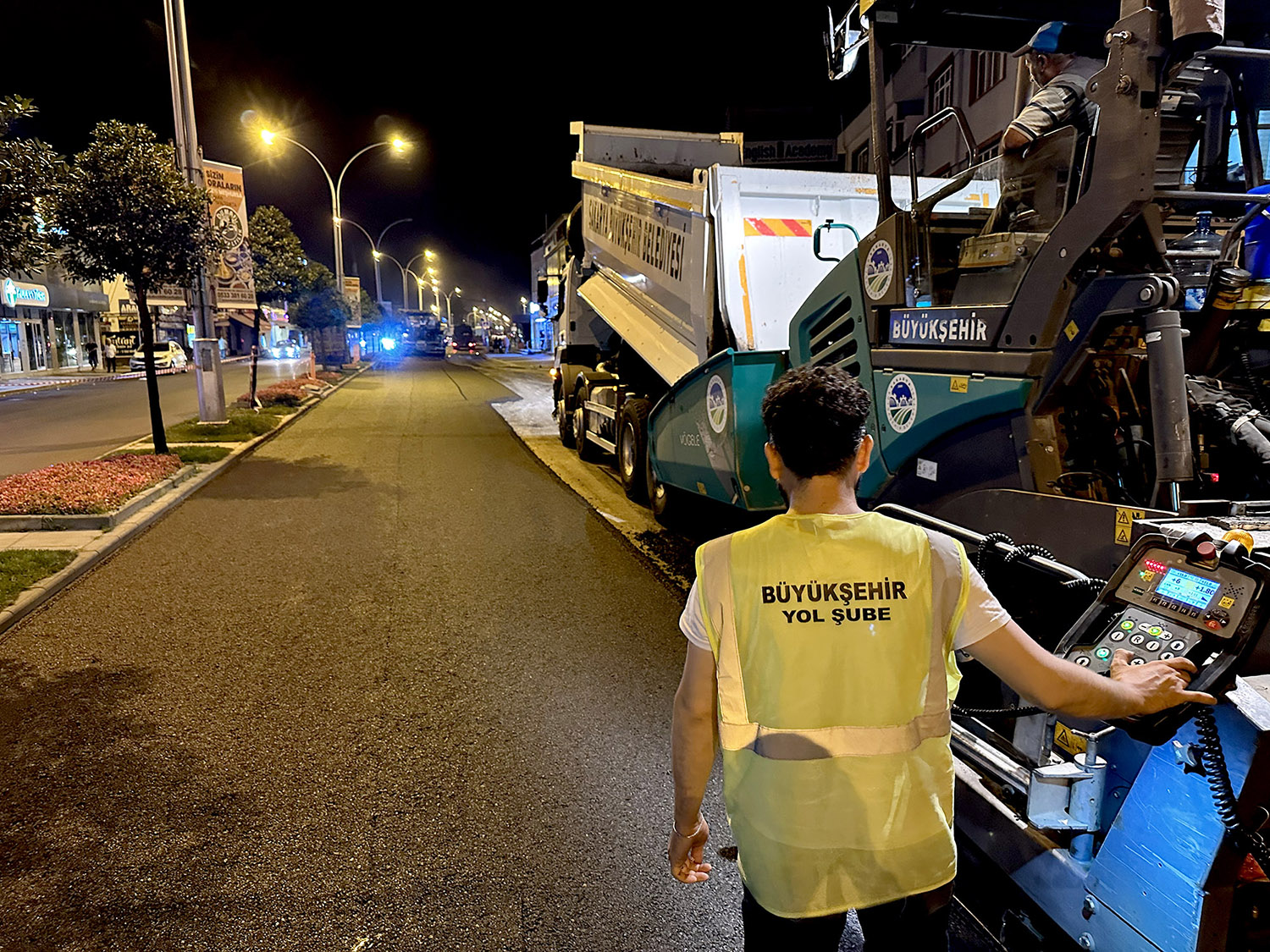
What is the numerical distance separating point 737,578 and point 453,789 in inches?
94.3

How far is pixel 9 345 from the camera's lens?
35.3 m

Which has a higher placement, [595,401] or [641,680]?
[595,401]

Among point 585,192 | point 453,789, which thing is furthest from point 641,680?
point 585,192

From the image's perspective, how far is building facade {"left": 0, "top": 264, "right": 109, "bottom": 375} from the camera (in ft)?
114

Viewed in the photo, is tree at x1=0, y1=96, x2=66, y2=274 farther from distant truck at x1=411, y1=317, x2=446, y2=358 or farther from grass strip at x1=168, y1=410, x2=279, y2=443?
distant truck at x1=411, y1=317, x2=446, y2=358

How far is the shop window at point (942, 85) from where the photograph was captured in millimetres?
20766

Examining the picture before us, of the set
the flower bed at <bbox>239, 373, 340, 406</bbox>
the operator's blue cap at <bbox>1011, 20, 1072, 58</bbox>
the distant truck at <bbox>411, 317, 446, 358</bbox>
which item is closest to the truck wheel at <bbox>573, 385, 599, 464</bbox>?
the operator's blue cap at <bbox>1011, 20, 1072, 58</bbox>

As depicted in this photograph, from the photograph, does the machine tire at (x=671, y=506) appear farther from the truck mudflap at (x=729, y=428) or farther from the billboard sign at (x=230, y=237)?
the billboard sign at (x=230, y=237)

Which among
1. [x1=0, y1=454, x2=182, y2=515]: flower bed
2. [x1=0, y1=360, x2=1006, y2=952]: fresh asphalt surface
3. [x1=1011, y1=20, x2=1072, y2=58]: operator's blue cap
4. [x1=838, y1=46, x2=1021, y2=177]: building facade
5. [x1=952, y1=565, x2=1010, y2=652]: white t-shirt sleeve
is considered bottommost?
[x1=0, y1=360, x2=1006, y2=952]: fresh asphalt surface

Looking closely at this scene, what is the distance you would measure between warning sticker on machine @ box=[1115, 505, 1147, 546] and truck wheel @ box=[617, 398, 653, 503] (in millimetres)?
6055

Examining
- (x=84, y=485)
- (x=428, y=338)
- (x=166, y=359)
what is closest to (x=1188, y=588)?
(x=84, y=485)

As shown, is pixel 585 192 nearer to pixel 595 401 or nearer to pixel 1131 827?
pixel 595 401

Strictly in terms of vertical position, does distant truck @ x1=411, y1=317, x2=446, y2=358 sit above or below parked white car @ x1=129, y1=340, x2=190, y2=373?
above

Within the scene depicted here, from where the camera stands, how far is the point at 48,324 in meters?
39.2
